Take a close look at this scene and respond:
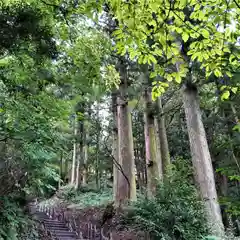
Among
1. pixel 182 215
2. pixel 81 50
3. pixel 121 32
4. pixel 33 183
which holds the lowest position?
pixel 182 215

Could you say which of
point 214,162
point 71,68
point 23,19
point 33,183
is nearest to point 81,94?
point 71,68

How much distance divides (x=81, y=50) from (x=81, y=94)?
0.75m

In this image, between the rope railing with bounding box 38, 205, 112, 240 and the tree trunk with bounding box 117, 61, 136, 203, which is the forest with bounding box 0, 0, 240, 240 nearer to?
the tree trunk with bounding box 117, 61, 136, 203

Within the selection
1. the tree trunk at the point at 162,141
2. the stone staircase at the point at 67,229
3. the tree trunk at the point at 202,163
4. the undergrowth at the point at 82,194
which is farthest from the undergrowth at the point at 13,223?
the undergrowth at the point at 82,194

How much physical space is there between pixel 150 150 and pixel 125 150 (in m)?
0.73

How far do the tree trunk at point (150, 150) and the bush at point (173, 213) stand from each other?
1710 mm

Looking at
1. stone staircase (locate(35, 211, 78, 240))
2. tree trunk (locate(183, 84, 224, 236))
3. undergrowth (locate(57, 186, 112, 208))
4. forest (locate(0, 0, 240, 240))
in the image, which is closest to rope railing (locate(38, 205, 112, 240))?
stone staircase (locate(35, 211, 78, 240))

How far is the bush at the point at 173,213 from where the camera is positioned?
3.93 metres

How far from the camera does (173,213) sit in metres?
4.08

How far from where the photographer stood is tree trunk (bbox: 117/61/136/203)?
21.3 ft

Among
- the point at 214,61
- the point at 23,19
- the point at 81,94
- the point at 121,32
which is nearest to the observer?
the point at 121,32

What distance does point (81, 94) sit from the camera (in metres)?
4.04

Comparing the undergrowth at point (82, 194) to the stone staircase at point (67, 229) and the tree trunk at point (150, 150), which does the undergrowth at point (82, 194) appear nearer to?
the stone staircase at point (67, 229)

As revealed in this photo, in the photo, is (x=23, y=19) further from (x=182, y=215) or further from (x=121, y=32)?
(x=182, y=215)
